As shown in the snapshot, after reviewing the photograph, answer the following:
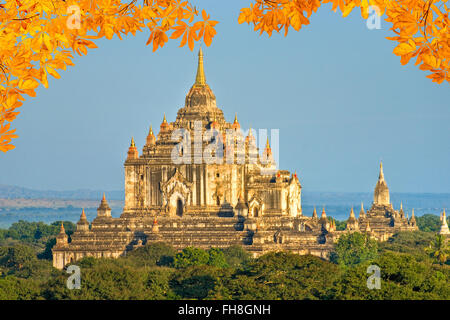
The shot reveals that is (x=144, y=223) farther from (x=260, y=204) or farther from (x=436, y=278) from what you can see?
(x=436, y=278)

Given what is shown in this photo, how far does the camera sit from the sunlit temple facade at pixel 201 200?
295 feet

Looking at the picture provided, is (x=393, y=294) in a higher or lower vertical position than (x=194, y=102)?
lower

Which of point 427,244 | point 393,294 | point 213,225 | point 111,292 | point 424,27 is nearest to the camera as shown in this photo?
point 424,27

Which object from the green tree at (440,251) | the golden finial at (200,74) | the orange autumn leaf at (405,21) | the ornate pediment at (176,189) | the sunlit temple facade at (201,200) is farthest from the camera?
the golden finial at (200,74)

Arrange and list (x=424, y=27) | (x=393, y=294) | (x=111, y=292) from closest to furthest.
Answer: (x=424, y=27)
(x=393, y=294)
(x=111, y=292)

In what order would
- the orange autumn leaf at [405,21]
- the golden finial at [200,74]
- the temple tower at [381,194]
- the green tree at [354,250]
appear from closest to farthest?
the orange autumn leaf at [405,21] → the green tree at [354,250] → the golden finial at [200,74] → the temple tower at [381,194]

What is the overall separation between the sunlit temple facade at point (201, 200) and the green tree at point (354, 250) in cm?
97

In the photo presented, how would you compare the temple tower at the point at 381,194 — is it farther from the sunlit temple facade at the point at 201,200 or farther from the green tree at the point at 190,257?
the green tree at the point at 190,257

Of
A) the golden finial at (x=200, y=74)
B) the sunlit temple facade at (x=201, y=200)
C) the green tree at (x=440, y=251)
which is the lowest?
the green tree at (x=440, y=251)

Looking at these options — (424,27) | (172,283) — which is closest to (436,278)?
(172,283)

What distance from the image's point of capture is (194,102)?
98.9 m

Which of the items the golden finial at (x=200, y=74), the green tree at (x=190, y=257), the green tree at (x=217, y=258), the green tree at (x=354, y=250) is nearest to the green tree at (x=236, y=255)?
the green tree at (x=217, y=258)
